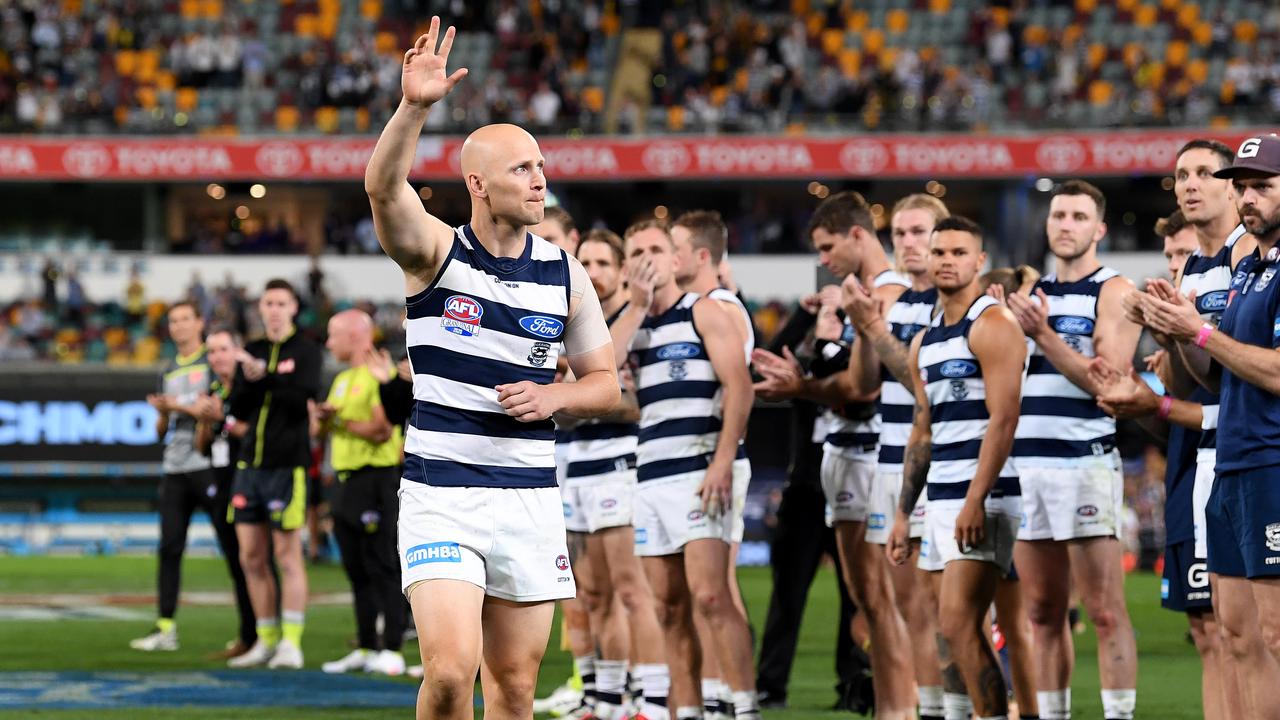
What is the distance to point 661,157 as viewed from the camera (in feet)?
102

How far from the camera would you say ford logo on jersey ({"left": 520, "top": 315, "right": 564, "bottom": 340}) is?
572cm

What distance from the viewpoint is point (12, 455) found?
2434cm

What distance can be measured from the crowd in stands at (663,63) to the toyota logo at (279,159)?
37.9 inches

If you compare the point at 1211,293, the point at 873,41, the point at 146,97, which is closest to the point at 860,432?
the point at 1211,293

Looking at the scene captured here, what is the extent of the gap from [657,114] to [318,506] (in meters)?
12.6

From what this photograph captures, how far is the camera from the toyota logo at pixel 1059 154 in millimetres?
30234

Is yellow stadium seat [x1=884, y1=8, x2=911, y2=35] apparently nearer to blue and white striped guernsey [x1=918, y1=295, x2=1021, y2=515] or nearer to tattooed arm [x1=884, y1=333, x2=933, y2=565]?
tattooed arm [x1=884, y1=333, x2=933, y2=565]

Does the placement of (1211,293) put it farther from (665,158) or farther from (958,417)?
(665,158)

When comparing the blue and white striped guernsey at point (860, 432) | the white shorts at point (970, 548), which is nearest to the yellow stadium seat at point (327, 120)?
the blue and white striped guernsey at point (860, 432)

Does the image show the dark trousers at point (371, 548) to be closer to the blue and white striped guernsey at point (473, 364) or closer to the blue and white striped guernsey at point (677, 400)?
the blue and white striped guernsey at point (677, 400)

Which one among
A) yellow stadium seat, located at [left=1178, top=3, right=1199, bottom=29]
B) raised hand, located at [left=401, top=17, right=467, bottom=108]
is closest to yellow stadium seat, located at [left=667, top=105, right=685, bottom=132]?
yellow stadium seat, located at [left=1178, top=3, right=1199, bottom=29]

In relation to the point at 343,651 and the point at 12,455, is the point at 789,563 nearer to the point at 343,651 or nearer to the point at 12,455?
the point at 343,651

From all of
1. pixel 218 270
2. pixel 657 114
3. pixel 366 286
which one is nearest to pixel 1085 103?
pixel 657 114

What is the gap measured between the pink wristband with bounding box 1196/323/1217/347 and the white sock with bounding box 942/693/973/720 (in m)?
2.23
